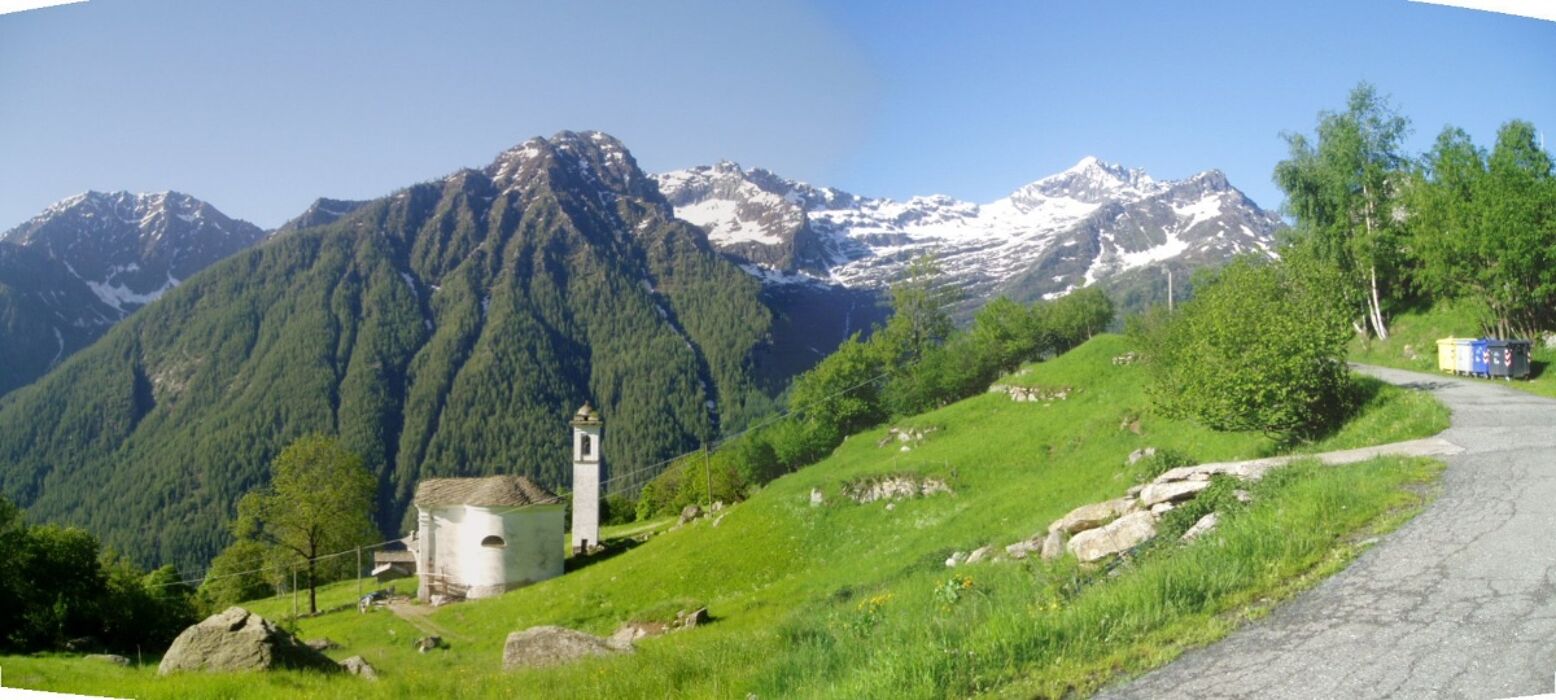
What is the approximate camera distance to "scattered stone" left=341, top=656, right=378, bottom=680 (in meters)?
11.2

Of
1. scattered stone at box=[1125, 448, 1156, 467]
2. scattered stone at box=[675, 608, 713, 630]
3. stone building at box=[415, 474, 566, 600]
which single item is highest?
scattered stone at box=[1125, 448, 1156, 467]

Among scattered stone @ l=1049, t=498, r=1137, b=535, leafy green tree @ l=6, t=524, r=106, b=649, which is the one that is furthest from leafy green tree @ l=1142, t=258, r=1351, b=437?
leafy green tree @ l=6, t=524, r=106, b=649

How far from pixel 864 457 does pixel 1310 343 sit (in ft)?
26.6

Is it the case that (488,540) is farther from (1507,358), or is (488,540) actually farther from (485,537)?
(1507,358)

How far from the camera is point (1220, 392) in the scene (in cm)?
1582

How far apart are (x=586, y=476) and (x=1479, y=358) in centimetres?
2815

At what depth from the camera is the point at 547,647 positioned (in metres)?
10.0

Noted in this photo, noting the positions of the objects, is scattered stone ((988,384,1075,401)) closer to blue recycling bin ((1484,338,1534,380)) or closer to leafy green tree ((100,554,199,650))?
blue recycling bin ((1484,338,1534,380))

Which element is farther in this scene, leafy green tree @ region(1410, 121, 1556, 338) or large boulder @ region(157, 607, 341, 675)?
leafy green tree @ region(1410, 121, 1556, 338)

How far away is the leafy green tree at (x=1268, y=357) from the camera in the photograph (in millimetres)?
15367

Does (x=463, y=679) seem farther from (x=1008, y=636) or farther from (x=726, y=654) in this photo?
(x=1008, y=636)

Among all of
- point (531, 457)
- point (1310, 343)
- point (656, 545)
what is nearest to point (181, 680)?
point (656, 545)

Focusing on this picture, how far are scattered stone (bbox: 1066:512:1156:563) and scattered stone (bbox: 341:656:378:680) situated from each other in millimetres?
8299

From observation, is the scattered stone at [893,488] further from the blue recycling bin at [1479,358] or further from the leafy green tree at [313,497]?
the leafy green tree at [313,497]
